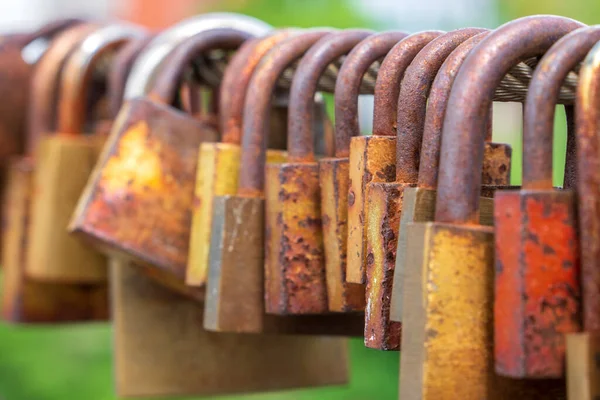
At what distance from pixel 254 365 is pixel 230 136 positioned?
35 cm

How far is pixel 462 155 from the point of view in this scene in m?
0.56

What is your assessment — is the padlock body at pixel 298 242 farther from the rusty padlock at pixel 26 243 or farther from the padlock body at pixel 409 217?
the rusty padlock at pixel 26 243

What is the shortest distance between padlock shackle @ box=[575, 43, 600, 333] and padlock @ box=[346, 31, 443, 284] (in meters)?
0.16

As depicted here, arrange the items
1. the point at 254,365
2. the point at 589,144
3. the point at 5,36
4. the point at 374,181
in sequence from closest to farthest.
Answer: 1. the point at 589,144
2. the point at 374,181
3. the point at 254,365
4. the point at 5,36

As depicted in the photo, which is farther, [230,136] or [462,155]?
[230,136]

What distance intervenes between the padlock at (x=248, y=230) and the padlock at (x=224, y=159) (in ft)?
0.07

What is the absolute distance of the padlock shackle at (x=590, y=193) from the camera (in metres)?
0.51

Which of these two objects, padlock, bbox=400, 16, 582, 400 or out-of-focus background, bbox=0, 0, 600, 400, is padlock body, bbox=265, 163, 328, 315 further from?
out-of-focus background, bbox=0, 0, 600, 400

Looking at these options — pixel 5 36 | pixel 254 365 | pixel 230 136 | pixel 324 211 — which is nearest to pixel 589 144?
pixel 324 211

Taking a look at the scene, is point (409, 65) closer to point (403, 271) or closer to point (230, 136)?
point (403, 271)

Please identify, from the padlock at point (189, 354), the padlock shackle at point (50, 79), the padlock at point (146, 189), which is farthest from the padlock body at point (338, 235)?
the padlock shackle at point (50, 79)

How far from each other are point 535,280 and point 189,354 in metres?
0.67

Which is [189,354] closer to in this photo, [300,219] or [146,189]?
[146,189]

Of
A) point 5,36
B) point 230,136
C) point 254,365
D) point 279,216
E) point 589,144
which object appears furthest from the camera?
point 5,36
